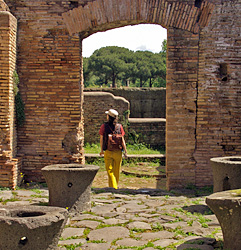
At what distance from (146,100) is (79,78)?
9.49 meters

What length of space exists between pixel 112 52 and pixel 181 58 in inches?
1644

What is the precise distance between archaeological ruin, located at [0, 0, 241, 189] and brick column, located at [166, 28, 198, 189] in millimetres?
21

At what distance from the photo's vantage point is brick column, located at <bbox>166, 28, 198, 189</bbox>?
7223 mm

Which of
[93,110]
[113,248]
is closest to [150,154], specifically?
[93,110]

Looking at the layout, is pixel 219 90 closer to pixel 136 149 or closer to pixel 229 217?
pixel 229 217

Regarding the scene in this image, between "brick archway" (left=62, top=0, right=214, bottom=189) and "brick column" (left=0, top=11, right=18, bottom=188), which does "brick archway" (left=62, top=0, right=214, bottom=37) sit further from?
"brick column" (left=0, top=11, right=18, bottom=188)

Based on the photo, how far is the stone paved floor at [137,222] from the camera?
4.07m

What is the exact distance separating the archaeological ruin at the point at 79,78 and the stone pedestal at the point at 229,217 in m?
3.62

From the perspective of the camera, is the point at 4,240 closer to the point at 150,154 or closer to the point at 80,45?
the point at 80,45

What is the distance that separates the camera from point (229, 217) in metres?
3.59

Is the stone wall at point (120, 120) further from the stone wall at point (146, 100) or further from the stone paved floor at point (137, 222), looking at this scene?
the stone paved floor at point (137, 222)

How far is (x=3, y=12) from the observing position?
22.9ft

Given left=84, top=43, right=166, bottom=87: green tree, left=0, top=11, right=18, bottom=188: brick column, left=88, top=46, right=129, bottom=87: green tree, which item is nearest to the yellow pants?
left=0, top=11, right=18, bottom=188: brick column

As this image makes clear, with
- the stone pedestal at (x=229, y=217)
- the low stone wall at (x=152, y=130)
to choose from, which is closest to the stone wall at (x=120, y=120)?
the low stone wall at (x=152, y=130)
